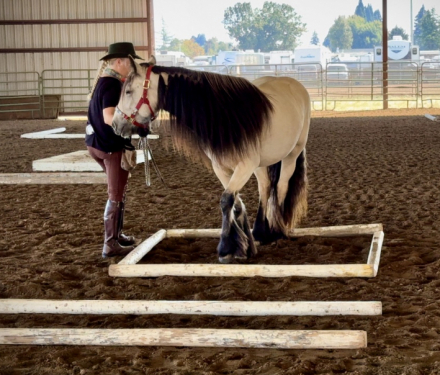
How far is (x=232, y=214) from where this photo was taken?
4.12 m

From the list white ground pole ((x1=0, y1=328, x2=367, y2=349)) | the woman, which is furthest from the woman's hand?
white ground pole ((x1=0, y1=328, x2=367, y2=349))

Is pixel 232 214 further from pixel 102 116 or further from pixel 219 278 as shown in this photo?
pixel 102 116

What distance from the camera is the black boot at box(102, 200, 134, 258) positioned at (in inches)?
170

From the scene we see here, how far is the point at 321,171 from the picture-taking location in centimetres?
794

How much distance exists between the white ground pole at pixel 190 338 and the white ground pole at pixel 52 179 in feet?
14.8

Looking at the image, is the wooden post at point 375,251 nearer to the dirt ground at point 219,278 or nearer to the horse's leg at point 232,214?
the dirt ground at point 219,278

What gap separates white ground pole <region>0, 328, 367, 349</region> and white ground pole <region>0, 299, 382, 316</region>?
1.02ft

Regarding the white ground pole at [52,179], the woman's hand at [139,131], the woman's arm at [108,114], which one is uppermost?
the woman's arm at [108,114]

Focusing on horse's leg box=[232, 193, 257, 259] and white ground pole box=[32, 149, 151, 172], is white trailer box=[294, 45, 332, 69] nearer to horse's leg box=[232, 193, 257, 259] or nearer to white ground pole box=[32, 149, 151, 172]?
white ground pole box=[32, 149, 151, 172]

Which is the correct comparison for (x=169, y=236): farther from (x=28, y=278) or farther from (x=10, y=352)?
(x=10, y=352)

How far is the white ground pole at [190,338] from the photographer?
2.67 meters

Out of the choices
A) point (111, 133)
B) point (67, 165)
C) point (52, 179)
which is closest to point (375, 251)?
point (111, 133)

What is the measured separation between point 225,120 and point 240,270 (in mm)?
888

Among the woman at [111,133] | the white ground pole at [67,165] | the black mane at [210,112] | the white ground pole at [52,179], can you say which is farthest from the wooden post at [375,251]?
the white ground pole at [67,165]
